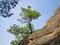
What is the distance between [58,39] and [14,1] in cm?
309

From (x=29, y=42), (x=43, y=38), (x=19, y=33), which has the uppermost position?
(x=19, y=33)

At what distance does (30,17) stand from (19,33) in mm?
2809

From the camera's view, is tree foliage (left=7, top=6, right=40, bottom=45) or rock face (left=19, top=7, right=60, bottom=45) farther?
tree foliage (left=7, top=6, right=40, bottom=45)

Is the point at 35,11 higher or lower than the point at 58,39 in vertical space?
higher

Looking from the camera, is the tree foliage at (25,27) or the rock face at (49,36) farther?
the tree foliage at (25,27)

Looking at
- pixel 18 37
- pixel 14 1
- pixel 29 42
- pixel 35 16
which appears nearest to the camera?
pixel 14 1

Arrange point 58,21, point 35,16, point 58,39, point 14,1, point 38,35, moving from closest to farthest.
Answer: point 14,1 → point 58,39 → point 58,21 → point 38,35 → point 35,16

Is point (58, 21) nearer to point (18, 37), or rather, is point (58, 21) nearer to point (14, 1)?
point (14, 1)

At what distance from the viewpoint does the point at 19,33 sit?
27312mm

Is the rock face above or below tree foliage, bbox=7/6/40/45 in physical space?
below

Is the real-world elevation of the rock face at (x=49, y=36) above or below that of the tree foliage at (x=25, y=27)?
below

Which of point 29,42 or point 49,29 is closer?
point 49,29

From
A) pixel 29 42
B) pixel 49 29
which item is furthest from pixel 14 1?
pixel 29 42

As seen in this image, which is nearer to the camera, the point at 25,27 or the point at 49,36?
the point at 49,36
